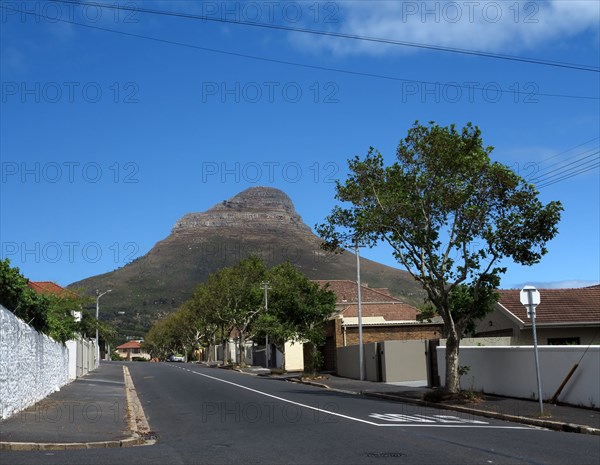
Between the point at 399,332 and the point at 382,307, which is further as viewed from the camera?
the point at 382,307

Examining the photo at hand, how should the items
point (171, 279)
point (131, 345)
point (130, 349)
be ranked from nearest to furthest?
point (171, 279) < point (131, 345) < point (130, 349)

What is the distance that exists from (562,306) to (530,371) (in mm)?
12488

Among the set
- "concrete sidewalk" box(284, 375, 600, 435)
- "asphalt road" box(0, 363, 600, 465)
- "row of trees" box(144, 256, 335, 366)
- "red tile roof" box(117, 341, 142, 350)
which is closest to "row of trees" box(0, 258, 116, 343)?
"asphalt road" box(0, 363, 600, 465)

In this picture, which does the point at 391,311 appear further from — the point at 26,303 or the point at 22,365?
the point at 22,365

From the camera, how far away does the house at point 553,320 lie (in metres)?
30.7

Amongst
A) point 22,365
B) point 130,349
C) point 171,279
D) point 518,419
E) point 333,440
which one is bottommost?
point 130,349

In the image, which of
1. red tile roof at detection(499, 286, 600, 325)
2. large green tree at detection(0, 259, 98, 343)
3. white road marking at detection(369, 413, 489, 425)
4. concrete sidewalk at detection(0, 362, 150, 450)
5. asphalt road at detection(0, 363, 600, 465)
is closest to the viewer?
asphalt road at detection(0, 363, 600, 465)

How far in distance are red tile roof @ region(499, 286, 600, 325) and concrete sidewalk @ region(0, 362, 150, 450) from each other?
17.9 metres

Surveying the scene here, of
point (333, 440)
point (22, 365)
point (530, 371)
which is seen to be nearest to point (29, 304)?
point (22, 365)

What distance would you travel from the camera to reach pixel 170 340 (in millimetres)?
132125

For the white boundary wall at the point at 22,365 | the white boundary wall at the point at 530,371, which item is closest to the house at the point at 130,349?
the white boundary wall at the point at 22,365

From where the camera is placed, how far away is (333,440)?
42.1 ft

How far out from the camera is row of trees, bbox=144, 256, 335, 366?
4231cm

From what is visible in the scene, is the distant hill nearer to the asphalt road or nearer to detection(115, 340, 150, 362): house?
detection(115, 340, 150, 362): house
